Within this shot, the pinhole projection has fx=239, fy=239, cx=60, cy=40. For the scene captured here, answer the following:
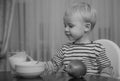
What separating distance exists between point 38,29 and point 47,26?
0.13m

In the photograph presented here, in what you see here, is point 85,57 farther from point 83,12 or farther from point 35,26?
point 35,26

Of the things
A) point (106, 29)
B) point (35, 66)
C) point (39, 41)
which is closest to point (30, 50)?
point (39, 41)

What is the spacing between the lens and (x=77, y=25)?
1.57m

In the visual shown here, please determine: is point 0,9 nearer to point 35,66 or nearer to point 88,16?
point 88,16

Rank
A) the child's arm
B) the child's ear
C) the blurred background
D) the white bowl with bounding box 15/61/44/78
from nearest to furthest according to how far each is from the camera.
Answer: the white bowl with bounding box 15/61/44/78 < the child's arm < the child's ear < the blurred background

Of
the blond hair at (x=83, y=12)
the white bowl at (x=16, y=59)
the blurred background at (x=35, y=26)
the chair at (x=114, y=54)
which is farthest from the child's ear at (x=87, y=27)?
the blurred background at (x=35, y=26)

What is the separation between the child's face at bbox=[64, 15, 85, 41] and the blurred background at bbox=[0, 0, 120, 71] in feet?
5.53

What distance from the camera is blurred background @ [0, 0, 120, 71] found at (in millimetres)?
3141

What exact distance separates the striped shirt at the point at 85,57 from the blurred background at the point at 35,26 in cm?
157

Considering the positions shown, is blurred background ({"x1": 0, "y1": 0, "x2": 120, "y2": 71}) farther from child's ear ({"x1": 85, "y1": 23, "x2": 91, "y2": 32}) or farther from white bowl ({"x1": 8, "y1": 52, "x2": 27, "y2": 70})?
white bowl ({"x1": 8, "y1": 52, "x2": 27, "y2": 70})

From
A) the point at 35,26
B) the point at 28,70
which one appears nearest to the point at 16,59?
the point at 28,70

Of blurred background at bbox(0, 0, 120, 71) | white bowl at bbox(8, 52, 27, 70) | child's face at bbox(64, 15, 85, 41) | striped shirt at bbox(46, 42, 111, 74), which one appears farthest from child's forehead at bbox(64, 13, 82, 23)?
blurred background at bbox(0, 0, 120, 71)

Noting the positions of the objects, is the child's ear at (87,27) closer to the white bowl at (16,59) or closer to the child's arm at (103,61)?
the child's arm at (103,61)

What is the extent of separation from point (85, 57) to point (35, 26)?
1742 millimetres
